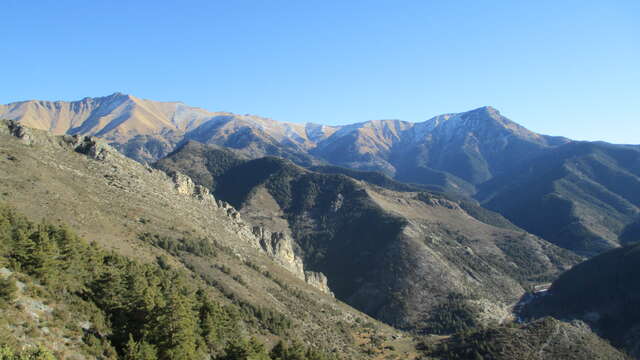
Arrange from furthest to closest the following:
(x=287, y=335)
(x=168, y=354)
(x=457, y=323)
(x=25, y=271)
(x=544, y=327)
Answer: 1. (x=457, y=323)
2. (x=544, y=327)
3. (x=287, y=335)
4. (x=25, y=271)
5. (x=168, y=354)

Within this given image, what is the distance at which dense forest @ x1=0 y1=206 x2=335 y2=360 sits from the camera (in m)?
42.2

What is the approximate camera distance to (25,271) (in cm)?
4700

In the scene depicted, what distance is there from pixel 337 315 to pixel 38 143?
84925 millimetres

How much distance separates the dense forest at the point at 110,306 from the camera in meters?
42.2

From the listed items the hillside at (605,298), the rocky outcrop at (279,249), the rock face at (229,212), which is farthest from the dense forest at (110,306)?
the hillside at (605,298)

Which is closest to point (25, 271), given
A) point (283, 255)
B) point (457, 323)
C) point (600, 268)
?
point (283, 255)

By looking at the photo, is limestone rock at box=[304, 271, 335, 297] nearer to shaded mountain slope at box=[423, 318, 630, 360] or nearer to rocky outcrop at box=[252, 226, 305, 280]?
rocky outcrop at box=[252, 226, 305, 280]

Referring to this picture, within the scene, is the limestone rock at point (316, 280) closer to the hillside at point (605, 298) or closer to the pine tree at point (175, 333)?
the hillside at point (605, 298)

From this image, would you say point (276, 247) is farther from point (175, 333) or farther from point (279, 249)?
point (175, 333)

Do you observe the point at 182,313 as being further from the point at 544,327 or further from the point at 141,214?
the point at 544,327

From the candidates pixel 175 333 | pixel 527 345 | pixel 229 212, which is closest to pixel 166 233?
pixel 229 212

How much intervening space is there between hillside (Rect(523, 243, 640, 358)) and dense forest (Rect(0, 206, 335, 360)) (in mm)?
124328

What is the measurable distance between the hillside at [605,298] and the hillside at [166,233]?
69.8m

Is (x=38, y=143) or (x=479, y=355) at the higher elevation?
(x=38, y=143)
